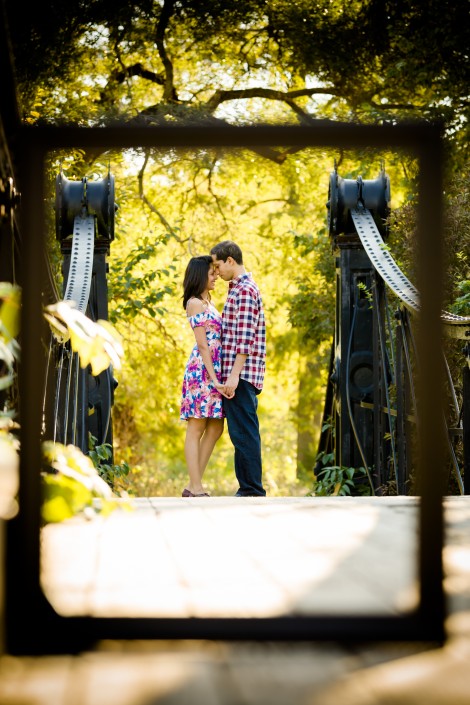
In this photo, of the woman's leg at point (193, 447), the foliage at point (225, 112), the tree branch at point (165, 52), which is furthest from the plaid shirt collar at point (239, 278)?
the tree branch at point (165, 52)

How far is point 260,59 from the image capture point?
43.2 feet

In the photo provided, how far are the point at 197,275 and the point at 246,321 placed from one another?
389 millimetres

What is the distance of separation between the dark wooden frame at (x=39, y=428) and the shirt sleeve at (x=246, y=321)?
2784mm

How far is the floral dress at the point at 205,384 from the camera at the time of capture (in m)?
4.86

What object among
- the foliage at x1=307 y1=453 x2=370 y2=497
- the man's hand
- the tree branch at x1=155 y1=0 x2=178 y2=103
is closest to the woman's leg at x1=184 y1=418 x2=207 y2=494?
the man's hand

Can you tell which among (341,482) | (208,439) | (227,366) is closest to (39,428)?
(227,366)

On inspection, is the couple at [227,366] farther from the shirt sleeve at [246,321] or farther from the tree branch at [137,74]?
the tree branch at [137,74]

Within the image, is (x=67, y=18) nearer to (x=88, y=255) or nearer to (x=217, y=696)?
(x=88, y=255)

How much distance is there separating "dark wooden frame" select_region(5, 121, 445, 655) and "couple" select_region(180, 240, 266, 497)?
→ 111 inches

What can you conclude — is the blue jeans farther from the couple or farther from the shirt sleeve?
the shirt sleeve

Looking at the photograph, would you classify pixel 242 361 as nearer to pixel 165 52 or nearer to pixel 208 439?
pixel 208 439

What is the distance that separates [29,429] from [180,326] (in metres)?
12.5

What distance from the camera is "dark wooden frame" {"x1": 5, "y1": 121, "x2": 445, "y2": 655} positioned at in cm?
176

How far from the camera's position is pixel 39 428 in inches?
71.2
